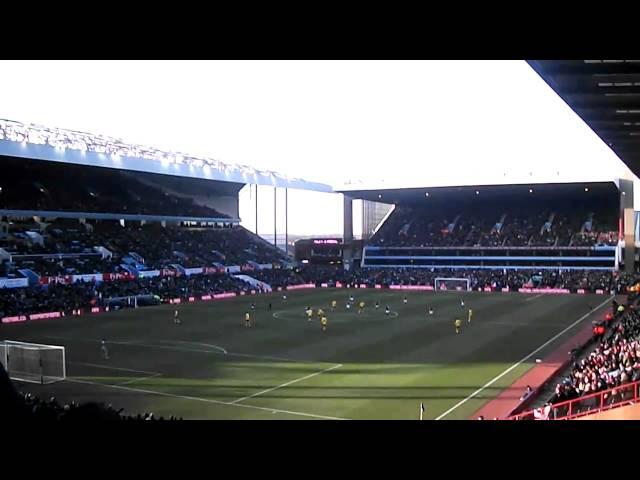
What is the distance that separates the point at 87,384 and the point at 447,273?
184ft

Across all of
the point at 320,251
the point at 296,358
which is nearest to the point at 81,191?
the point at 320,251

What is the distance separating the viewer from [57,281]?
50.4 metres

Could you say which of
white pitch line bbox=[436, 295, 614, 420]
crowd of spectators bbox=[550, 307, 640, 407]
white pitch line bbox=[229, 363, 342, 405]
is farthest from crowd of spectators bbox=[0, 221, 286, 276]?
crowd of spectators bbox=[550, 307, 640, 407]

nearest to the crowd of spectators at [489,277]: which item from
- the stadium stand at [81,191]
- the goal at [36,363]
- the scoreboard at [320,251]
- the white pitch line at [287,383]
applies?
the scoreboard at [320,251]

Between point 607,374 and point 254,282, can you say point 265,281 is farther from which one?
point 607,374

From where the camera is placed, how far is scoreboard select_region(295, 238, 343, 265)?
3511 inches

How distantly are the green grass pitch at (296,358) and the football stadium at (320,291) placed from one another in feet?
0.52

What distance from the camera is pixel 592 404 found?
1534 centimetres

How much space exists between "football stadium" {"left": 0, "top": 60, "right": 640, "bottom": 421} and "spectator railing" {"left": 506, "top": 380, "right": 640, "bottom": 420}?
0.08 metres

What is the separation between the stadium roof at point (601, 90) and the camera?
12133mm

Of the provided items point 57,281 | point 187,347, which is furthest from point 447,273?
point 187,347

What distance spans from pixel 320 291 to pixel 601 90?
5330 centimetres

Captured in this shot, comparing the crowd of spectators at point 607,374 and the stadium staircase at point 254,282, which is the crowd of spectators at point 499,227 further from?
the crowd of spectators at point 607,374
